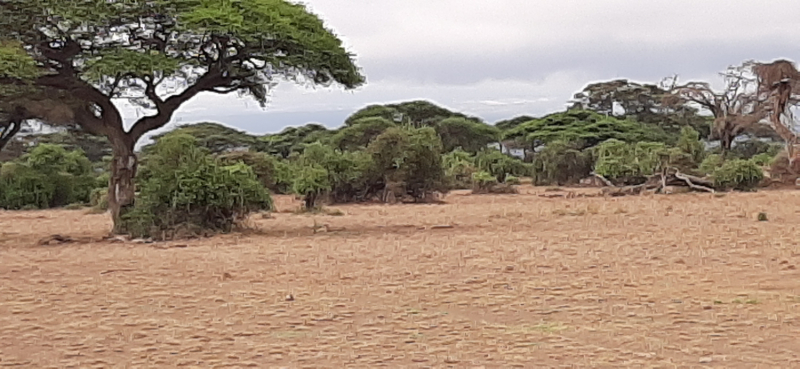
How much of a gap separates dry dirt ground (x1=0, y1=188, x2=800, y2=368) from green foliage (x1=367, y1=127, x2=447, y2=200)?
8.90 metres

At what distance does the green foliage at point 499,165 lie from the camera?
31547mm

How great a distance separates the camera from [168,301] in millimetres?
6680

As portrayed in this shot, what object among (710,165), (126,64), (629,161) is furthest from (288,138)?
(126,64)

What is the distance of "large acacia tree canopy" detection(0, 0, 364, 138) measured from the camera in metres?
11.0

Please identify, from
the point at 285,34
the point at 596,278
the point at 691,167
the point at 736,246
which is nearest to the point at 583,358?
the point at 596,278

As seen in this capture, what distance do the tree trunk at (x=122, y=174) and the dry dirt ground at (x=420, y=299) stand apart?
4.07ft

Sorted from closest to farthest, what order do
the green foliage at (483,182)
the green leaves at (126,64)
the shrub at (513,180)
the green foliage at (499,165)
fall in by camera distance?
1. the green leaves at (126,64)
2. the green foliage at (483,182)
3. the shrub at (513,180)
4. the green foliage at (499,165)

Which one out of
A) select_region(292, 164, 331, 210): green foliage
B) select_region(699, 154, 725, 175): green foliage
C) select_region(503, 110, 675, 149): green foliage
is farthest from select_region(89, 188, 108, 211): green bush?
select_region(503, 110, 675, 149): green foliage

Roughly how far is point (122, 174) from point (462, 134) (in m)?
30.0

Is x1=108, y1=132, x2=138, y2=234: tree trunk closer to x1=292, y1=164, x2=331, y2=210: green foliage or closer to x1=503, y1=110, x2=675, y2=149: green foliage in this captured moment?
x1=292, y1=164, x2=331, y2=210: green foliage

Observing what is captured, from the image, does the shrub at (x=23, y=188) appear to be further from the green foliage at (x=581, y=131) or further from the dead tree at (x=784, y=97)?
the green foliage at (x=581, y=131)

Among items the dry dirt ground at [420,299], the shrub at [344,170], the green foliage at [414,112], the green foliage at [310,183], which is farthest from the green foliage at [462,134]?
the dry dirt ground at [420,299]

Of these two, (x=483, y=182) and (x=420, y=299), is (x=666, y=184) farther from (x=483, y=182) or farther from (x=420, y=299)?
(x=420, y=299)

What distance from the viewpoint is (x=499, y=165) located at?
106 feet
